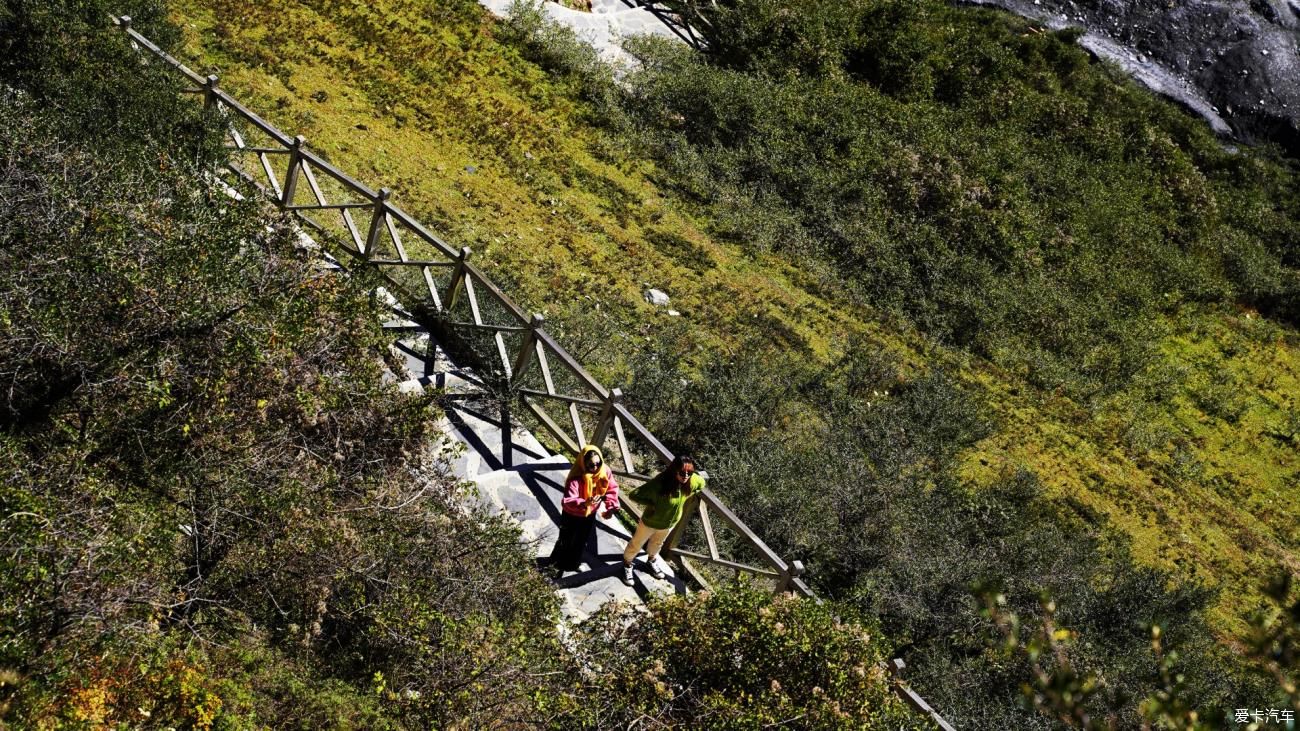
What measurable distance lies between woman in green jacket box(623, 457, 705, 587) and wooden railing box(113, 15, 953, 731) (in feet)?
1.74

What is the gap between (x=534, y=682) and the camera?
22.8 feet

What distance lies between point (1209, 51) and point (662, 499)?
3136 cm

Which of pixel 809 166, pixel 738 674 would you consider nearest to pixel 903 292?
pixel 809 166

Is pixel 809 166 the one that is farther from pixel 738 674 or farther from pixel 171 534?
pixel 171 534

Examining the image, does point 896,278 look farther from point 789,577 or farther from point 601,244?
point 789,577

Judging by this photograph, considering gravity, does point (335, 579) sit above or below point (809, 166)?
below

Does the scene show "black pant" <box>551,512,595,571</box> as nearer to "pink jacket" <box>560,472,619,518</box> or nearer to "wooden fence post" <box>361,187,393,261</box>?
"pink jacket" <box>560,472,619,518</box>

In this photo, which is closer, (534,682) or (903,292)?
(534,682)

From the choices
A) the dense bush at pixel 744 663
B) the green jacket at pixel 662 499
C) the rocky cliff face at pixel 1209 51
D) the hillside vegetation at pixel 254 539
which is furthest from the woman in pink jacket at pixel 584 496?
the rocky cliff face at pixel 1209 51

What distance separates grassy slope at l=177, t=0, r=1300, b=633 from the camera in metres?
15.3

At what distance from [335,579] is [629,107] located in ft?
49.7

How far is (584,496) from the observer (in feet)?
28.2

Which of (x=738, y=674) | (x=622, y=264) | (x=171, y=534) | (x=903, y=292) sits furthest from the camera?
(x=903, y=292)

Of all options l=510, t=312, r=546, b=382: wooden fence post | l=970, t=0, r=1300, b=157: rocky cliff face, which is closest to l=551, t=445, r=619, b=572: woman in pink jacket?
l=510, t=312, r=546, b=382: wooden fence post
